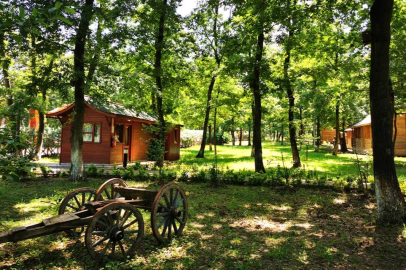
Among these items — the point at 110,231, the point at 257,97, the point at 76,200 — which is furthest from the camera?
the point at 257,97

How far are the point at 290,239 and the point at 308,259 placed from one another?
31.8 inches

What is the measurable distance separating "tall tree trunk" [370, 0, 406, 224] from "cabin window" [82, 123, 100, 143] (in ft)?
44.3

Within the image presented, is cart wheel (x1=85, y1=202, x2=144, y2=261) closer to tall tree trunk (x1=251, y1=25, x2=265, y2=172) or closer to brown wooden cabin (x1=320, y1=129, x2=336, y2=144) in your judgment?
tall tree trunk (x1=251, y1=25, x2=265, y2=172)

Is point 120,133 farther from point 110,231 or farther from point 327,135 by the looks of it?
point 327,135

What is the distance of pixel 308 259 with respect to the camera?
3889 mm

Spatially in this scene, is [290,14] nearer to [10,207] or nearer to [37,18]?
[37,18]

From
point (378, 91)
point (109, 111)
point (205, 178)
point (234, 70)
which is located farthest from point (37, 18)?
point (109, 111)

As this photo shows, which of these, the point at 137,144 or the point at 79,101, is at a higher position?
the point at 79,101

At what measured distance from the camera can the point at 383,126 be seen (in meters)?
5.30

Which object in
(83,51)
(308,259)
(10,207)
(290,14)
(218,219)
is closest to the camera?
(308,259)

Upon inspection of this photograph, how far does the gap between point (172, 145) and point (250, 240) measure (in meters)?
14.5

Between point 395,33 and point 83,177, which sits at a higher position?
point 395,33

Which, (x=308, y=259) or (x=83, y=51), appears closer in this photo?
(x=308, y=259)

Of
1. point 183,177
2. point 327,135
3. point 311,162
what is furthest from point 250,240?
point 327,135
